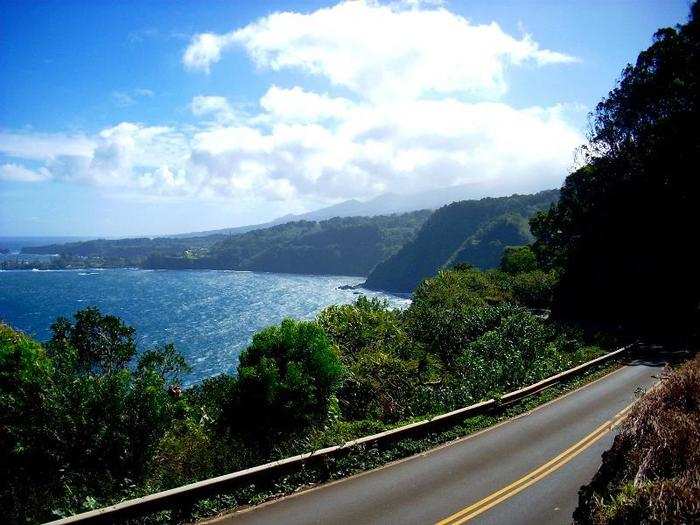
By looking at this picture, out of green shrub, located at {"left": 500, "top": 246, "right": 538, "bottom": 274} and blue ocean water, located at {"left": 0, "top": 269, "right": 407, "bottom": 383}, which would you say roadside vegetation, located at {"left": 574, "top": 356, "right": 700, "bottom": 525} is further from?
blue ocean water, located at {"left": 0, "top": 269, "right": 407, "bottom": 383}

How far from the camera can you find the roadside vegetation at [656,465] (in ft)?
15.7

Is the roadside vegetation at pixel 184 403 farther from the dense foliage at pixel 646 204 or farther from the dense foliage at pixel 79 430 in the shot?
the dense foliage at pixel 646 204

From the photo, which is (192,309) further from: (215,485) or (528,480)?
(528,480)

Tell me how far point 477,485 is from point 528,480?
50.1 inches

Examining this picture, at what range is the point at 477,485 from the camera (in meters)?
10.4

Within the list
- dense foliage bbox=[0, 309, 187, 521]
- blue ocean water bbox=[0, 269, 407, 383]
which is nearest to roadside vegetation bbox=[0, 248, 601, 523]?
dense foliage bbox=[0, 309, 187, 521]

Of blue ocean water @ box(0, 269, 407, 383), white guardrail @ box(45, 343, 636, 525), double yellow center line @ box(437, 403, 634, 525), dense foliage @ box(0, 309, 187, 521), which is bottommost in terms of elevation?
blue ocean water @ box(0, 269, 407, 383)

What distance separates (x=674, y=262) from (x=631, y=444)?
124 ft

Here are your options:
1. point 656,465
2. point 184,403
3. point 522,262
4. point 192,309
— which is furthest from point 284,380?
point 192,309

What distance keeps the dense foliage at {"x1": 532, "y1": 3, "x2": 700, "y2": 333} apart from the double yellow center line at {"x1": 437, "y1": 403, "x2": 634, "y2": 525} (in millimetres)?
23636

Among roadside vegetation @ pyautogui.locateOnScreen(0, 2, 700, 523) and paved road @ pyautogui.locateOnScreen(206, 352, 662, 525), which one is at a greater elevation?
roadside vegetation @ pyautogui.locateOnScreen(0, 2, 700, 523)

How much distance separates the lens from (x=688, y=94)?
33.8 m

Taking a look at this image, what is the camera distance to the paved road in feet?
29.0

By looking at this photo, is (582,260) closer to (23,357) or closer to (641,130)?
(641,130)
